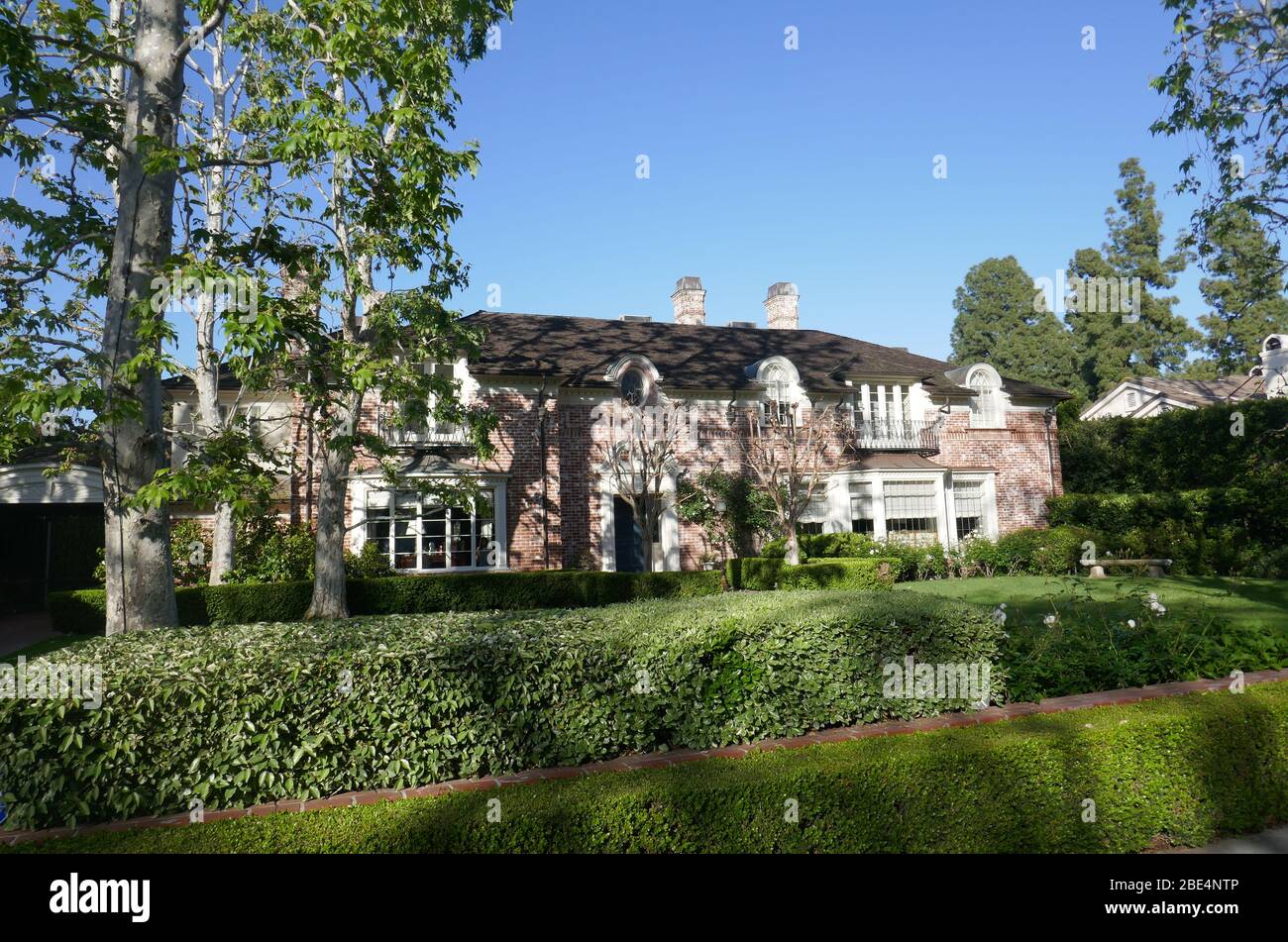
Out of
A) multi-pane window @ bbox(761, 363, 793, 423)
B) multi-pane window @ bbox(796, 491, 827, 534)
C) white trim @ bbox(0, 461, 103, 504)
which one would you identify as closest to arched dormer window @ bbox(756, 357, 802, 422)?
multi-pane window @ bbox(761, 363, 793, 423)

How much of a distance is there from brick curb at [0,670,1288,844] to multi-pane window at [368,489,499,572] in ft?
43.2

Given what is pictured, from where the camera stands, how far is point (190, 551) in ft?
54.4

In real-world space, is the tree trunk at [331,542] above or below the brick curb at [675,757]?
above

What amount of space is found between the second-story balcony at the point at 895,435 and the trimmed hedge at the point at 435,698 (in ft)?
53.7

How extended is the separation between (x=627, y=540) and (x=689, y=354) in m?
6.31

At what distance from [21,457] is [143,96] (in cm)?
1349

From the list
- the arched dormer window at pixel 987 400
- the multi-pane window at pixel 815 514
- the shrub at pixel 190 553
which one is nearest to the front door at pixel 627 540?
the multi-pane window at pixel 815 514

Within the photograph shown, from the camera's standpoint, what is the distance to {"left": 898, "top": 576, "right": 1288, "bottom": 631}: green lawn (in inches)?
388

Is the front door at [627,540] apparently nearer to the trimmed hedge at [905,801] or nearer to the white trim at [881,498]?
the white trim at [881,498]

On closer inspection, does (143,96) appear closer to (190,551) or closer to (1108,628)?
(1108,628)

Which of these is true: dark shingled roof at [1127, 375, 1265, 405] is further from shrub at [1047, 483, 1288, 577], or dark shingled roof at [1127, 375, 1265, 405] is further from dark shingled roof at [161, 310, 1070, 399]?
shrub at [1047, 483, 1288, 577]

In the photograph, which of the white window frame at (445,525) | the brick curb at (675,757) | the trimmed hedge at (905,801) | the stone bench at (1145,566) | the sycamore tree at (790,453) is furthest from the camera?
the sycamore tree at (790,453)

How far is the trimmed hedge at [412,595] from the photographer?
1397cm
